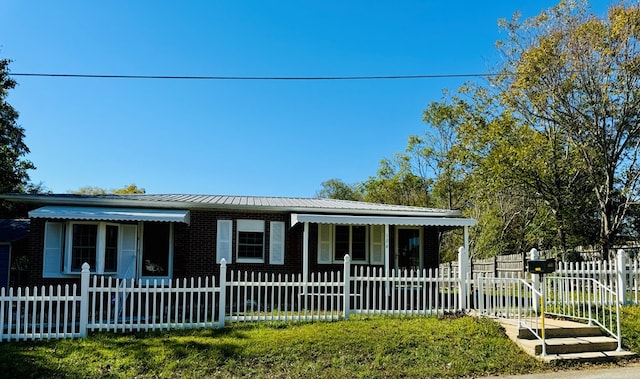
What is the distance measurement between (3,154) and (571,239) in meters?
24.6

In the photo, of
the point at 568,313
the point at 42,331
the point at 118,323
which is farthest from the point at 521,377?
the point at 42,331

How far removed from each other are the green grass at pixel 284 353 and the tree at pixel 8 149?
13.5 metres

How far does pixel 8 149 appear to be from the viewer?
23.5 m

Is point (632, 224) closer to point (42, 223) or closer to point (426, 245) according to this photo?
point (426, 245)

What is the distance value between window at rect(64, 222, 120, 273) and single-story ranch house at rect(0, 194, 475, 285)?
3 cm

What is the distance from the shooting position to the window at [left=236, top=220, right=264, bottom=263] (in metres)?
16.0

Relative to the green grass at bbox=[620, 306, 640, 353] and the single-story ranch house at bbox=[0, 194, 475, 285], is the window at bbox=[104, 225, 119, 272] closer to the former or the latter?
the single-story ranch house at bbox=[0, 194, 475, 285]

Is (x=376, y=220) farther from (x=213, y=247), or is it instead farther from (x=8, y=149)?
(x=8, y=149)

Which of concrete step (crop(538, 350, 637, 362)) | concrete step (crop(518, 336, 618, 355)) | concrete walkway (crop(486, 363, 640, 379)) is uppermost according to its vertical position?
concrete step (crop(518, 336, 618, 355))

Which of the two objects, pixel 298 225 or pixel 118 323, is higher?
pixel 298 225

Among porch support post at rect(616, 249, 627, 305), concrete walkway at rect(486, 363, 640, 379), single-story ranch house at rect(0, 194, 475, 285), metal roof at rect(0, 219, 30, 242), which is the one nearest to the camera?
concrete walkway at rect(486, 363, 640, 379)

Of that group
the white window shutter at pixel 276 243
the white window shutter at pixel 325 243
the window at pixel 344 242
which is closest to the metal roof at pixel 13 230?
the white window shutter at pixel 276 243

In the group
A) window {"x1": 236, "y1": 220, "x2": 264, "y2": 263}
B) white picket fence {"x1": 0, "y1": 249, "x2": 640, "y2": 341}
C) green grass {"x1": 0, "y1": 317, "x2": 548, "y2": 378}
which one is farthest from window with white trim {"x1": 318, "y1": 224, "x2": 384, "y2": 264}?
green grass {"x1": 0, "y1": 317, "x2": 548, "y2": 378}

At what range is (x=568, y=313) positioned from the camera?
36.9 feet
